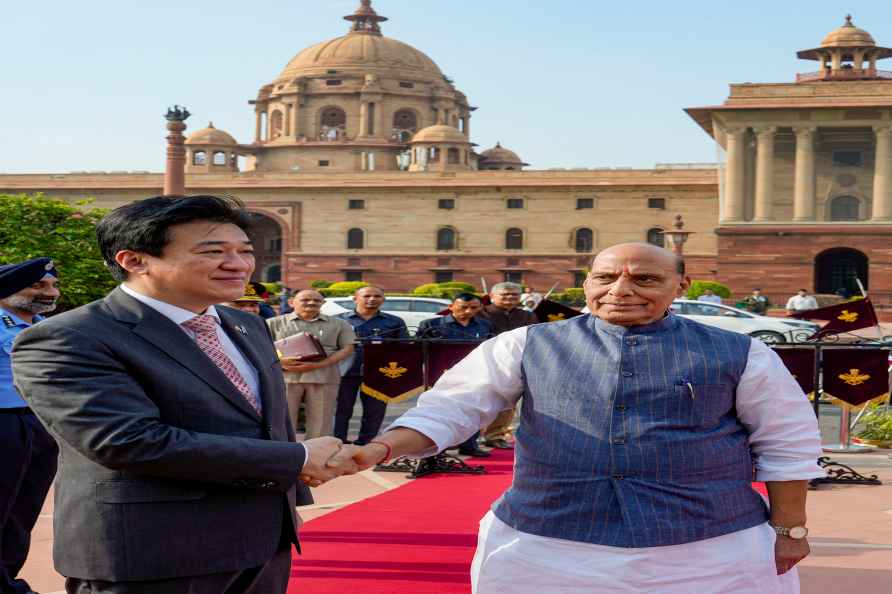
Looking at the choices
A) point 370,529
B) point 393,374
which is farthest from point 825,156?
point 370,529

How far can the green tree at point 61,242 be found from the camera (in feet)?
61.0

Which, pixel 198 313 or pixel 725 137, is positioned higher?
pixel 725 137

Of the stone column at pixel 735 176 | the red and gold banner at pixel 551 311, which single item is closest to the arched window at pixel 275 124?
the stone column at pixel 735 176

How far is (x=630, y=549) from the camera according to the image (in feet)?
9.98

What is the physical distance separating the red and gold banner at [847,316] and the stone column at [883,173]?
132ft

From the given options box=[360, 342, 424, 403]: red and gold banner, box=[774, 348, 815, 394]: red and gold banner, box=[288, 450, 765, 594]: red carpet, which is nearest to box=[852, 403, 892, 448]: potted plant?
box=[774, 348, 815, 394]: red and gold banner

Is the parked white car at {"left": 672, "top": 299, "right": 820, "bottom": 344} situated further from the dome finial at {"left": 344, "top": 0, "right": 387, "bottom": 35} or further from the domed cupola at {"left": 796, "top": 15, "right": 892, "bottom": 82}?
the dome finial at {"left": 344, "top": 0, "right": 387, "bottom": 35}

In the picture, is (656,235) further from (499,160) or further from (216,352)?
(216,352)

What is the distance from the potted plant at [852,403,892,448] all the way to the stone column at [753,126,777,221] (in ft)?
125

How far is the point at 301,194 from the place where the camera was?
6175 centimetres

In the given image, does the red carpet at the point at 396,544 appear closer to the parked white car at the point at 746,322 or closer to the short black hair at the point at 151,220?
the short black hair at the point at 151,220

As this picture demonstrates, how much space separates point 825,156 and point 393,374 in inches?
1734

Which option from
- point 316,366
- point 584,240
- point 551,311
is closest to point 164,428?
point 316,366

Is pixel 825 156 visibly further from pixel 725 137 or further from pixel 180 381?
pixel 180 381
